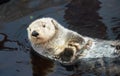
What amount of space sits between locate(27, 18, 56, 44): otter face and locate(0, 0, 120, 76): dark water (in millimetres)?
501

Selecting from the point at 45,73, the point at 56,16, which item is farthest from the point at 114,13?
the point at 45,73

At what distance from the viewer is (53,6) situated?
9117 millimetres

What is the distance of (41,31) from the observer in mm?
6578

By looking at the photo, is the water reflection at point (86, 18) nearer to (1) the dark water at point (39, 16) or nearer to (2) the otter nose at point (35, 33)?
(1) the dark water at point (39, 16)

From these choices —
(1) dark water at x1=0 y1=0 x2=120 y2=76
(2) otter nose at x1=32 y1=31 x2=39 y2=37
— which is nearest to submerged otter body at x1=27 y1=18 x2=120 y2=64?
(2) otter nose at x1=32 y1=31 x2=39 y2=37

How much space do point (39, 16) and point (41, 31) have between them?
2.14 meters

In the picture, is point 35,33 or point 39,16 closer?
point 35,33

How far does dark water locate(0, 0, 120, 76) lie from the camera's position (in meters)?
6.75

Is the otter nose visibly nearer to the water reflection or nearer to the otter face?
the otter face

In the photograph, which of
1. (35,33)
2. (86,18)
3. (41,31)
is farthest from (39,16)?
(35,33)

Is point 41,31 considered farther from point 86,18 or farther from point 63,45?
point 86,18

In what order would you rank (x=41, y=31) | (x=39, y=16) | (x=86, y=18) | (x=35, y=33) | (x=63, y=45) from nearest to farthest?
1. (x=35, y=33)
2. (x=41, y=31)
3. (x=63, y=45)
4. (x=86, y=18)
5. (x=39, y=16)

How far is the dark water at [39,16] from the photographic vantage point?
6.75 m

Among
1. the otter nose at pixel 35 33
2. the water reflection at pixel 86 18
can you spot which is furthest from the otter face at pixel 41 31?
the water reflection at pixel 86 18
